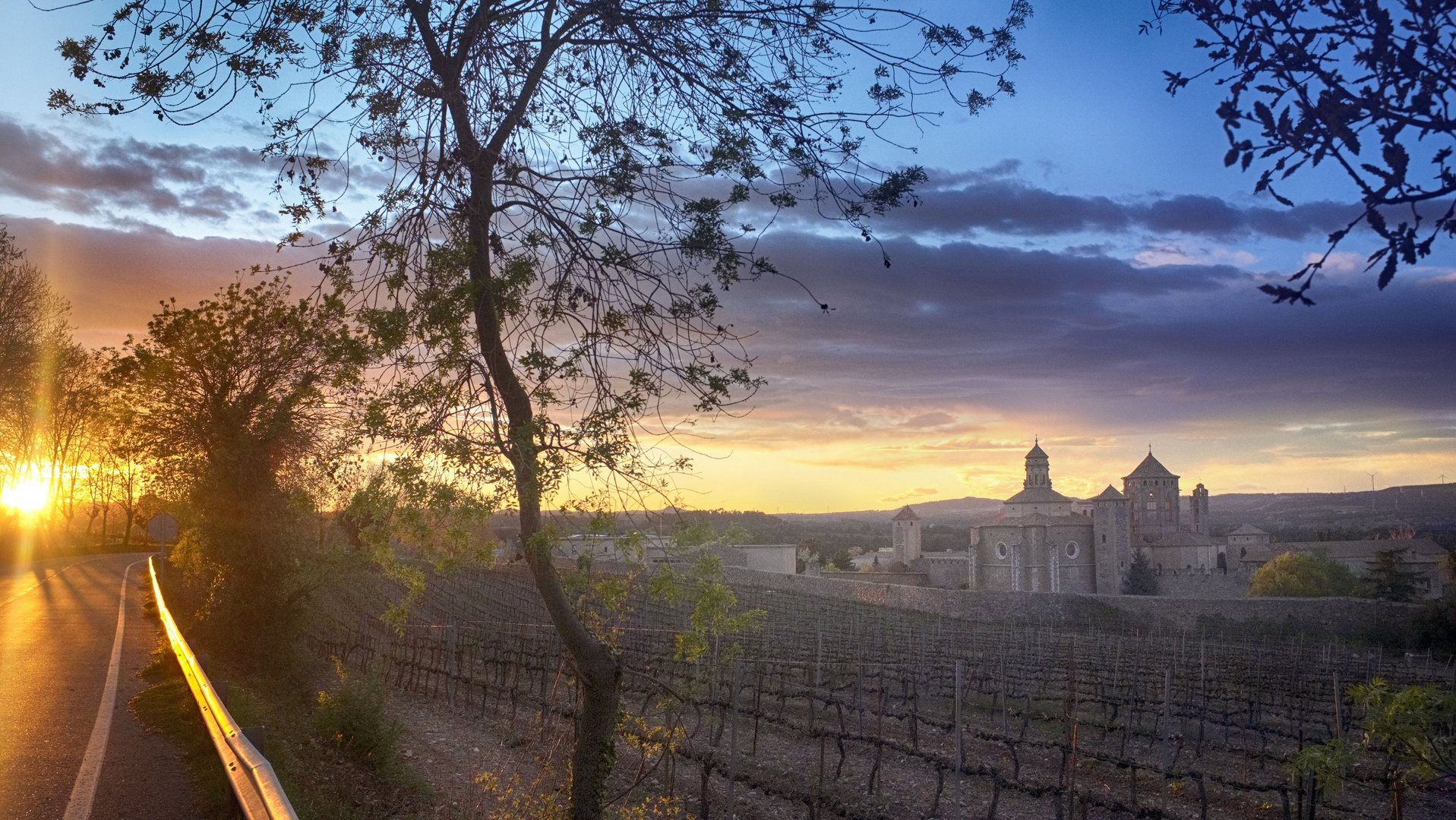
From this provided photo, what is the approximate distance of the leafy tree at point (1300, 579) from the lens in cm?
4900

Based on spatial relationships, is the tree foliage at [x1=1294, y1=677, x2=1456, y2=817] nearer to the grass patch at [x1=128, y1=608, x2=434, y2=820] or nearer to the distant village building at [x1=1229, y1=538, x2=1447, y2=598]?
the grass patch at [x1=128, y1=608, x2=434, y2=820]

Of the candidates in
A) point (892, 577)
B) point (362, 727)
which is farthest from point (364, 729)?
point (892, 577)

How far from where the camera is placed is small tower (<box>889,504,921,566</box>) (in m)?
76.1

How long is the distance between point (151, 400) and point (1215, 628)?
4208 centimetres

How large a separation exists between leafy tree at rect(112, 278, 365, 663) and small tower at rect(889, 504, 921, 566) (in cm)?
6492

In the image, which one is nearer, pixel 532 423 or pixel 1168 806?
pixel 532 423

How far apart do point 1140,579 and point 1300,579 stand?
13.8 meters

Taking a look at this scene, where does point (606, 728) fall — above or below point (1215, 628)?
above

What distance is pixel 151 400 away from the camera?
14.5m

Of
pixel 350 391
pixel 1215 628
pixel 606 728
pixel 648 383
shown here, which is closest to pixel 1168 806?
pixel 606 728

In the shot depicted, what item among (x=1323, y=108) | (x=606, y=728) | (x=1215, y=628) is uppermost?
(x=1323, y=108)

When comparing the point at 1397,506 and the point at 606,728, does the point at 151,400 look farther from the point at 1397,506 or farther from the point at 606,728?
the point at 1397,506

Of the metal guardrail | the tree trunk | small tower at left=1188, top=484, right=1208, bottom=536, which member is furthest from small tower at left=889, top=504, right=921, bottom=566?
the metal guardrail

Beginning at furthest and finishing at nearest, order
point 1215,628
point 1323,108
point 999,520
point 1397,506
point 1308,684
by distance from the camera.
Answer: point 1397,506 < point 999,520 < point 1215,628 < point 1308,684 < point 1323,108
